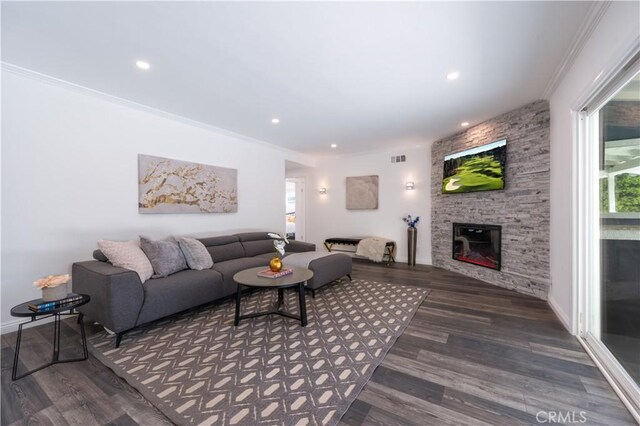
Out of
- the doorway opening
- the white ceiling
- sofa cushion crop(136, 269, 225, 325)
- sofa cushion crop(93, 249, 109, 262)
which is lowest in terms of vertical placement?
sofa cushion crop(136, 269, 225, 325)

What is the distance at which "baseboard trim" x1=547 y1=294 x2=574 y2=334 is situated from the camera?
242 cm

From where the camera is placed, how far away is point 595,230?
221cm

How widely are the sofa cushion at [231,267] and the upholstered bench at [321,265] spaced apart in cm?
41

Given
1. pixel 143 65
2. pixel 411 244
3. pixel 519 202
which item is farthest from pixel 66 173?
pixel 519 202

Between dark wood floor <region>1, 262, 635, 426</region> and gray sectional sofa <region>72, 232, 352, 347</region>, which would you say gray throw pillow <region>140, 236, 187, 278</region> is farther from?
dark wood floor <region>1, 262, 635, 426</region>

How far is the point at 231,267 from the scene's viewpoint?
131 inches

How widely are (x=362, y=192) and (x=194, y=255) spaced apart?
13.5 ft

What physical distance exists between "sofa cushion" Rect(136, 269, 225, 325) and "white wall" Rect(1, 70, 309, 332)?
3.71ft

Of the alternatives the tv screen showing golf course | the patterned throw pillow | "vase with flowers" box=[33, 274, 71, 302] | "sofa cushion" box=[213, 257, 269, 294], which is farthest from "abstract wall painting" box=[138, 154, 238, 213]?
the tv screen showing golf course

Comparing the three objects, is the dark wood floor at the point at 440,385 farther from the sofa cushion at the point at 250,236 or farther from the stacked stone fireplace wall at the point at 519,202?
the sofa cushion at the point at 250,236

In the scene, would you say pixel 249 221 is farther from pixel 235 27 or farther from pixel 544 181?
pixel 544 181

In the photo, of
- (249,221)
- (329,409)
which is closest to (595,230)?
(329,409)

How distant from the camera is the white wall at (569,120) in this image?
1.59 meters

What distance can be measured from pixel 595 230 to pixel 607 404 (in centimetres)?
138
